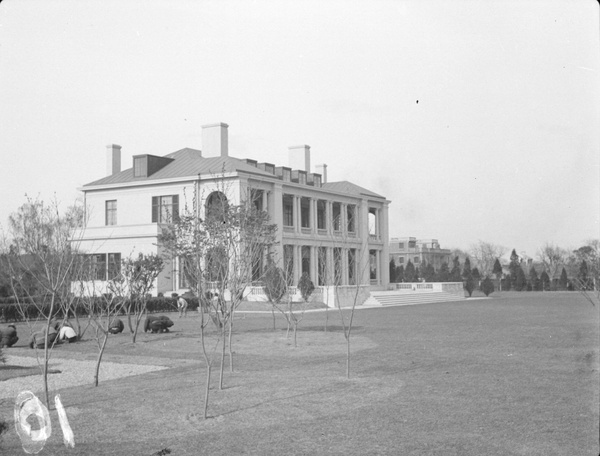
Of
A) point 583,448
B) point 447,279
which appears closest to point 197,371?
point 583,448

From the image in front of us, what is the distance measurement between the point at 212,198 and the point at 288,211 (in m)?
16.3

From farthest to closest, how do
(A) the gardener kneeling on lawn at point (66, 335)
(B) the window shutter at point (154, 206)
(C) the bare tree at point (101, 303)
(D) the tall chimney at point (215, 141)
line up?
1. (D) the tall chimney at point (215, 141)
2. (B) the window shutter at point (154, 206)
3. (A) the gardener kneeling on lawn at point (66, 335)
4. (C) the bare tree at point (101, 303)

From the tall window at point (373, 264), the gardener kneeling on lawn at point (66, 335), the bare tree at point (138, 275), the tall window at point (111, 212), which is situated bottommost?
the gardener kneeling on lawn at point (66, 335)

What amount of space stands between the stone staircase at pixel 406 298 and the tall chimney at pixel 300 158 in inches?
591

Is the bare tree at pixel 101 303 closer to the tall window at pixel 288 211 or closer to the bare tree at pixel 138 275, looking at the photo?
the bare tree at pixel 138 275

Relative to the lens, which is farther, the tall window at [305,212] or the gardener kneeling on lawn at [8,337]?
the tall window at [305,212]

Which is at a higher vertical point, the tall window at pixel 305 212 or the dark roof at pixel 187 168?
the dark roof at pixel 187 168

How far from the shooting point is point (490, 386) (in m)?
11.2

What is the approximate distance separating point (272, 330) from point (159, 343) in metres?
4.88

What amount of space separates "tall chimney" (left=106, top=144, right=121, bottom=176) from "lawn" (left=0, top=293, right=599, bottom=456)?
1461 inches

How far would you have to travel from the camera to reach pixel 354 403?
10008 mm

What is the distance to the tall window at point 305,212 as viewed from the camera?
57.2 meters

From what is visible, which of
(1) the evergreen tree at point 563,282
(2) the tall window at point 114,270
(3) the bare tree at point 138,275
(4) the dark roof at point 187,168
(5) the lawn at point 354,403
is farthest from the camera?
(1) the evergreen tree at point 563,282

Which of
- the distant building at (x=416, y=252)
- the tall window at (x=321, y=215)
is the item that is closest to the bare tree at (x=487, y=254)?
the distant building at (x=416, y=252)
